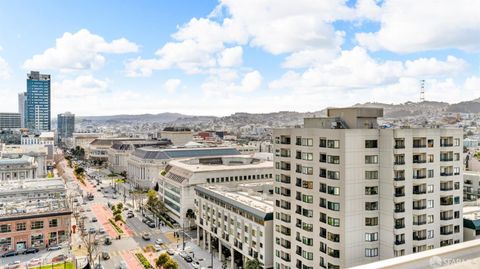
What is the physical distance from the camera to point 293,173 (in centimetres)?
3928

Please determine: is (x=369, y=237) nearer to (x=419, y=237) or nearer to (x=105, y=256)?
(x=419, y=237)

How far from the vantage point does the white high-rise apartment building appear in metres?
33.8

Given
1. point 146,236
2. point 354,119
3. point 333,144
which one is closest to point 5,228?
point 146,236

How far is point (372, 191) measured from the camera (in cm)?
3469

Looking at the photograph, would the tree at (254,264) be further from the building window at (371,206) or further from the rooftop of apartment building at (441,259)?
the rooftop of apartment building at (441,259)

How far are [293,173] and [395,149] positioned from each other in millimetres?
10144

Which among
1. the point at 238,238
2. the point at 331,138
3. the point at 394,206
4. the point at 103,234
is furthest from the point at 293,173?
the point at 103,234

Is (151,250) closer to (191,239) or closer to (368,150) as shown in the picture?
(191,239)

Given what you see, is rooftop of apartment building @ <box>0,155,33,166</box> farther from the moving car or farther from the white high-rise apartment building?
the white high-rise apartment building

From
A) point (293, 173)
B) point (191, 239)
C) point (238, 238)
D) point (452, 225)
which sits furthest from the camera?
point (191, 239)

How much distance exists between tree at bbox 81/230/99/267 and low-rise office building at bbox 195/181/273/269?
52.9ft

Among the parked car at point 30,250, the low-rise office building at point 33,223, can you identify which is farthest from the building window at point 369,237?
the parked car at point 30,250

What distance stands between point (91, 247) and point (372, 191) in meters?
A: 44.0

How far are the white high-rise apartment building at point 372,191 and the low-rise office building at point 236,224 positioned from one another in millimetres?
6968
